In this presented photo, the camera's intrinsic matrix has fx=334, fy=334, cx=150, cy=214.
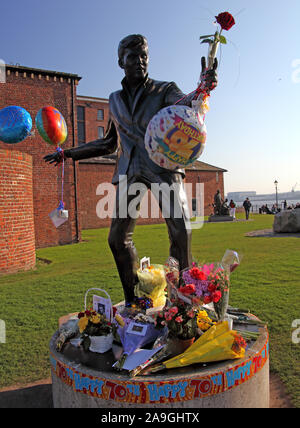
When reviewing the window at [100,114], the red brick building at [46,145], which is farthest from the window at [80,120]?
the red brick building at [46,145]

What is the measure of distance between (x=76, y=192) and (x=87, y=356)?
49.1 feet

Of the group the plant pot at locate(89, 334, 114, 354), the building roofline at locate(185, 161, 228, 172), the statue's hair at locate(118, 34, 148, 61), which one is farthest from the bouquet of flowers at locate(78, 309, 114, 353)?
the building roofline at locate(185, 161, 228, 172)

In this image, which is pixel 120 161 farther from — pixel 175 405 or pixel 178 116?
pixel 175 405

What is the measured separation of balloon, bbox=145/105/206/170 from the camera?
238 centimetres

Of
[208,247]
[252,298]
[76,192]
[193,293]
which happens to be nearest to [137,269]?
[193,293]

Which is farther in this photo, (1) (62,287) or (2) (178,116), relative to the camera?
(1) (62,287)

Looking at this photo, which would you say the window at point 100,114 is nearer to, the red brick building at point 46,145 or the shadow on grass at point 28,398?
the red brick building at point 46,145

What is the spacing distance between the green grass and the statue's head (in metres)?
1.87

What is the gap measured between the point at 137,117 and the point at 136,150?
0.30 metres

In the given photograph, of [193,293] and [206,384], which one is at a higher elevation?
[193,293]

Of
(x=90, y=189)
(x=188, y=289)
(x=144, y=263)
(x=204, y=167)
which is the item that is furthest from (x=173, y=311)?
(x=204, y=167)

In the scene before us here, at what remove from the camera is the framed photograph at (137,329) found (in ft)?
8.23

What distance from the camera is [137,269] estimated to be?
3436 mm

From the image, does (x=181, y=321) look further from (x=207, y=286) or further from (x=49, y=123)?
(x=49, y=123)
